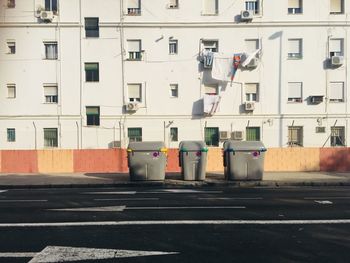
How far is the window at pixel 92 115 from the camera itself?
27156 mm

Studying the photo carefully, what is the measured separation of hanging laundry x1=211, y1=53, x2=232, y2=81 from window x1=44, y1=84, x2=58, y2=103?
1040 cm

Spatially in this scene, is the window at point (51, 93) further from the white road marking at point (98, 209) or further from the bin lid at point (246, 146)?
the white road marking at point (98, 209)

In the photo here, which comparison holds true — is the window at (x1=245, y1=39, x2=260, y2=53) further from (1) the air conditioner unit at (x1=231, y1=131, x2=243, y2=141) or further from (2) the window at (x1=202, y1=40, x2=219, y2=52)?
(1) the air conditioner unit at (x1=231, y1=131, x2=243, y2=141)

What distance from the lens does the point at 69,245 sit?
6.23 metres

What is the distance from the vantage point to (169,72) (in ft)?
89.6

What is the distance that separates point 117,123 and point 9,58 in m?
8.39

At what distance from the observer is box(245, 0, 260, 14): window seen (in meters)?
27.3

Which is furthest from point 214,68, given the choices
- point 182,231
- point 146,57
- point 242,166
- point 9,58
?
point 182,231

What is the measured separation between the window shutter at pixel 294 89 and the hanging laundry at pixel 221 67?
4159 millimetres

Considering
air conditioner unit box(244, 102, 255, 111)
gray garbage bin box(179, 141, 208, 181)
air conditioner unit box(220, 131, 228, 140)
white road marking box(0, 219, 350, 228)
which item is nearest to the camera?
white road marking box(0, 219, 350, 228)

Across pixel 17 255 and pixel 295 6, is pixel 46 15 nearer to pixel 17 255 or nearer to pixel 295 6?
pixel 295 6

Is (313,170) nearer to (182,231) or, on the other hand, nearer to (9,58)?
(182,231)

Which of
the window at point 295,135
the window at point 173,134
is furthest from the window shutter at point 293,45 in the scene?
the window at point 173,134

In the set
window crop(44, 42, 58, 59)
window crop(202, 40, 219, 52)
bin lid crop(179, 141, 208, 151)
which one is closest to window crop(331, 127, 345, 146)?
window crop(202, 40, 219, 52)
